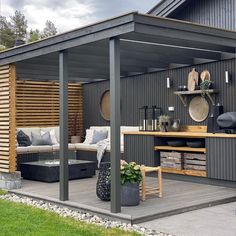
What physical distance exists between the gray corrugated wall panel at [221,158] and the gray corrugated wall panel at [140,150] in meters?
1.56

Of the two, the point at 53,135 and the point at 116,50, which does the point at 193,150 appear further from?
the point at 53,135

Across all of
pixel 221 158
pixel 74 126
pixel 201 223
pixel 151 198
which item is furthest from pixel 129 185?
pixel 74 126

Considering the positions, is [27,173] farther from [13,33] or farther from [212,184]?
[13,33]

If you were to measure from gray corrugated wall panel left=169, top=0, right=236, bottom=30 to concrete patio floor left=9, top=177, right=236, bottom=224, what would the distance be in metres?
3.46

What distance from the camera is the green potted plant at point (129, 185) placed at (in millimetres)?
5793

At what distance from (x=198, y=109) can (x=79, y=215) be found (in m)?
4.02

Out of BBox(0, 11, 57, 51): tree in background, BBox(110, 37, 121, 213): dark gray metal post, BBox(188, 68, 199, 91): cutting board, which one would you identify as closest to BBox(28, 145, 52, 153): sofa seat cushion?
BBox(188, 68, 199, 91): cutting board

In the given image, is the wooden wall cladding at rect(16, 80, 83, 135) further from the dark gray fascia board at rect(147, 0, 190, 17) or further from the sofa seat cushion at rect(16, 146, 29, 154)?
the dark gray fascia board at rect(147, 0, 190, 17)

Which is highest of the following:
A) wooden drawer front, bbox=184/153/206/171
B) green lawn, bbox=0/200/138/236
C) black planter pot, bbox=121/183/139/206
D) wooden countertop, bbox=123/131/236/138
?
wooden countertop, bbox=123/131/236/138

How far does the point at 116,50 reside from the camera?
5.52 metres

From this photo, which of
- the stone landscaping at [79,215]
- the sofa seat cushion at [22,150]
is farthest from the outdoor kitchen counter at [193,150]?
the stone landscaping at [79,215]

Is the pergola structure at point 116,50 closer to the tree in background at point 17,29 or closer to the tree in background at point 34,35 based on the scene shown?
the tree in background at point 34,35

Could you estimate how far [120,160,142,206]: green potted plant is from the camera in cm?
579

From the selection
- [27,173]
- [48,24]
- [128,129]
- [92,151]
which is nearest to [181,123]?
[128,129]
